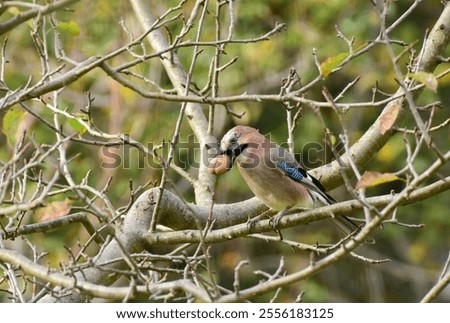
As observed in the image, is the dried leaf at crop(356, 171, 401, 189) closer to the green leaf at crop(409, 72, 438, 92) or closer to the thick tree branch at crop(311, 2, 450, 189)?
the green leaf at crop(409, 72, 438, 92)

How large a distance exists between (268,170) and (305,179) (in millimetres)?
402

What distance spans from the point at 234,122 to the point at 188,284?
673 cm

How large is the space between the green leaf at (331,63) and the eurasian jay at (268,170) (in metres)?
1.56

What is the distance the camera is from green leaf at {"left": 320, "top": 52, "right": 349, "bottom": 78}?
3314mm

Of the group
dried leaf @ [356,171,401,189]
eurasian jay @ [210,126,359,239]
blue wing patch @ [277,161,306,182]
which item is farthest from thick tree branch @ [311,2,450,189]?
dried leaf @ [356,171,401,189]

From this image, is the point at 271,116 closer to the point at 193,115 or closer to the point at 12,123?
the point at 193,115

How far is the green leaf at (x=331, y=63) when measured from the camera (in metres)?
3.31

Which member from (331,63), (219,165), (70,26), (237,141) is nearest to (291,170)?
(237,141)

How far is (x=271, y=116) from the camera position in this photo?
10000mm

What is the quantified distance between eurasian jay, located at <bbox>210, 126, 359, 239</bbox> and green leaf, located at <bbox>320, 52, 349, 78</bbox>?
Answer: 156cm

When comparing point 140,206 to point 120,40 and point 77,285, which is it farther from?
point 120,40

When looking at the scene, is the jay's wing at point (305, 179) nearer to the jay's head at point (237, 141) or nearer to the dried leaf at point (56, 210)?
the jay's head at point (237, 141)

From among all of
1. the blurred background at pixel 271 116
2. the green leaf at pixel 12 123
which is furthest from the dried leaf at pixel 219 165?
the blurred background at pixel 271 116

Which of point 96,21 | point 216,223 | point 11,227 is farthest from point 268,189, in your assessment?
point 96,21
